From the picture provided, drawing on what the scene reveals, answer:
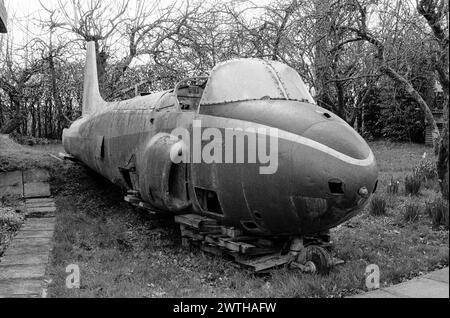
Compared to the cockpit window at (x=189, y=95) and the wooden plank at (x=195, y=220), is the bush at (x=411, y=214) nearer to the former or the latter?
the wooden plank at (x=195, y=220)

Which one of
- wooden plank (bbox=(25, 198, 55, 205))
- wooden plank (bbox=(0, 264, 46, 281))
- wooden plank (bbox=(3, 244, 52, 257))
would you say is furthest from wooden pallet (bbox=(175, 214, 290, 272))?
wooden plank (bbox=(25, 198, 55, 205))

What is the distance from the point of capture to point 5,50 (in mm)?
19281

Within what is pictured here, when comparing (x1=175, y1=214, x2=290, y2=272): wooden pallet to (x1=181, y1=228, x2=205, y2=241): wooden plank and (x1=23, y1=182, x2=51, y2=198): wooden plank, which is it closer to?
(x1=181, y1=228, x2=205, y2=241): wooden plank

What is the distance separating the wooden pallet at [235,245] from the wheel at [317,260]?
0.27m

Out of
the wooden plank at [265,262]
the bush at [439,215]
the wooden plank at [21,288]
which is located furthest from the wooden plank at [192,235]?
the bush at [439,215]

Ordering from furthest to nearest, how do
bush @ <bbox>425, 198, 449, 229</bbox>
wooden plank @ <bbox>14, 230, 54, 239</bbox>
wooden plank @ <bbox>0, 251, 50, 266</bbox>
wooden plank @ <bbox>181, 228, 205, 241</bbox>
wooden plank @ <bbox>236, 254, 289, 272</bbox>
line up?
1. wooden plank @ <bbox>14, 230, 54, 239</bbox>
2. bush @ <bbox>425, 198, 449, 229</bbox>
3. wooden plank @ <bbox>181, 228, 205, 241</bbox>
4. wooden plank @ <bbox>0, 251, 50, 266</bbox>
5. wooden plank @ <bbox>236, 254, 289, 272</bbox>

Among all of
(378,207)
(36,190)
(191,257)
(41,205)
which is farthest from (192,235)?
(36,190)

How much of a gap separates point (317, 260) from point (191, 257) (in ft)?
6.14

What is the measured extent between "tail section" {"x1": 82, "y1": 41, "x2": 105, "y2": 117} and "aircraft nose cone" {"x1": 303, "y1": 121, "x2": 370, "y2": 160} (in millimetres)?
7231

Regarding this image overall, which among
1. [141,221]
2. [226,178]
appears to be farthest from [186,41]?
[226,178]

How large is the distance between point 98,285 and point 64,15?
1368cm

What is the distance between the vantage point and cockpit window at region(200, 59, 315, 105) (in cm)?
585

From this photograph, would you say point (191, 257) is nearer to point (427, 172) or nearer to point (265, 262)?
point (265, 262)

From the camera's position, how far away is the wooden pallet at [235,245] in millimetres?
5633
